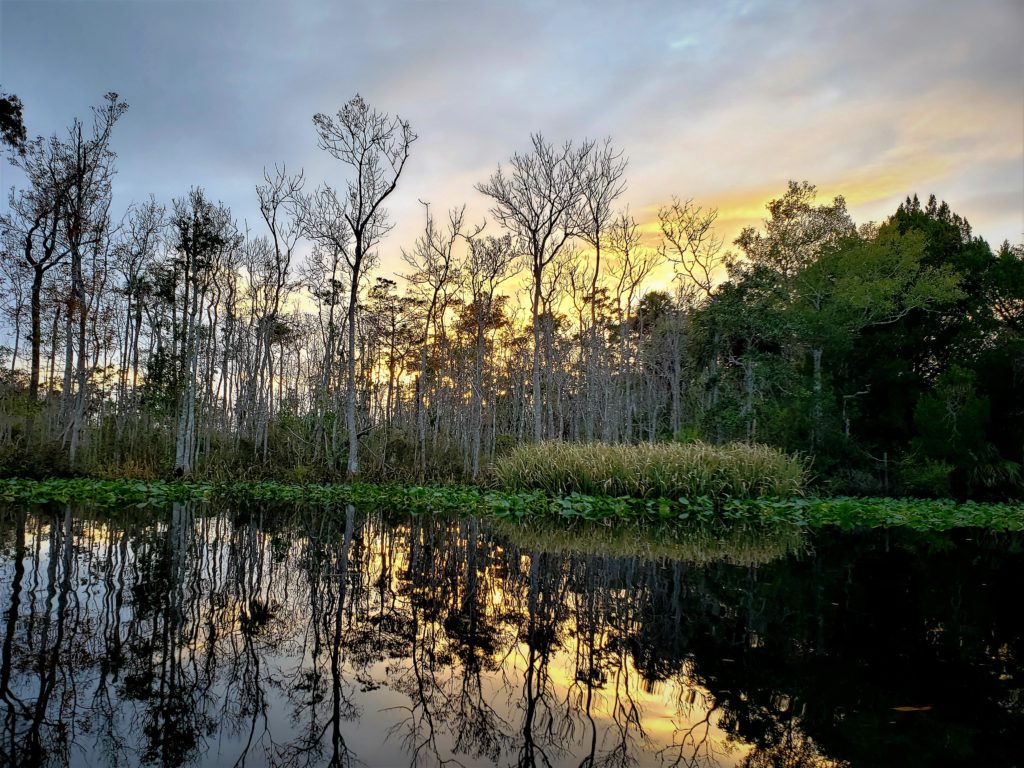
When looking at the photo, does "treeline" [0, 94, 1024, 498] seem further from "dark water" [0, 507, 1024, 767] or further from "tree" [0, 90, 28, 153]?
"dark water" [0, 507, 1024, 767]

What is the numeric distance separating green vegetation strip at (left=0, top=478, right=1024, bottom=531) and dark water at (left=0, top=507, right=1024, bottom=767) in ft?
13.0

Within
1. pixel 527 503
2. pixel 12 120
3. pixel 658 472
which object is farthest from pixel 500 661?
pixel 12 120

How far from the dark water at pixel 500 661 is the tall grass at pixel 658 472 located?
500 cm

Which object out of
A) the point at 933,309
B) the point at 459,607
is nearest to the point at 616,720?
the point at 459,607

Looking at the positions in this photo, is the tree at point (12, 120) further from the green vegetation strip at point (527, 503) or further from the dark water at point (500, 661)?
the dark water at point (500, 661)

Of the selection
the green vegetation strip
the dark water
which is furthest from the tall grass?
the dark water

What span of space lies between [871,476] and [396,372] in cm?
2317

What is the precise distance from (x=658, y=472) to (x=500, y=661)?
334 inches

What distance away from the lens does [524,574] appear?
17.8 feet

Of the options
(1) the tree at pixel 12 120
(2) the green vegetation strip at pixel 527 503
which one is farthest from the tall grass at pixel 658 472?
(1) the tree at pixel 12 120

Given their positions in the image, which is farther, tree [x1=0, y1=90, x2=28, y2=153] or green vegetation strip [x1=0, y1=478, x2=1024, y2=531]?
tree [x1=0, y1=90, x2=28, y2=153]

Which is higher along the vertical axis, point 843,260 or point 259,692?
point 843,260

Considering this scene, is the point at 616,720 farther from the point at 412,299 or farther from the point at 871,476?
the point at 412,299

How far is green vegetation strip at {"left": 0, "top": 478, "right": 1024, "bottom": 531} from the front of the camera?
33.2 ft
